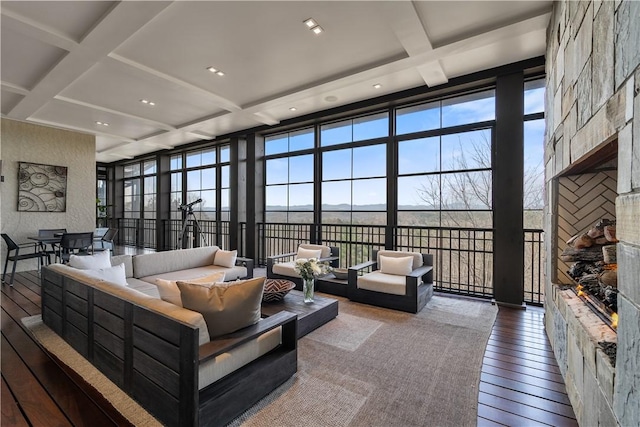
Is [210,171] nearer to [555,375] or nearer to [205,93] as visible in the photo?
[205,93]

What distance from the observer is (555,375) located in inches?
89.7

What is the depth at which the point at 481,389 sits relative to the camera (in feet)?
6.93

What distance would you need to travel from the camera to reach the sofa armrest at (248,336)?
1632 millimetres

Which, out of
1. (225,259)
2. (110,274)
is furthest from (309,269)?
(110,274)

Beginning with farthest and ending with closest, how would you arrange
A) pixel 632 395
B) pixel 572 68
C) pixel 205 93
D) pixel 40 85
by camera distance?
1. pixel 205 93
2. pixel 40 85
3. pixel 572 68
4. pixel 632 395

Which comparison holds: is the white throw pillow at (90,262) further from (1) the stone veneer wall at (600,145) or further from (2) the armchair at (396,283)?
(1) the stone veneer wall at (600,145)

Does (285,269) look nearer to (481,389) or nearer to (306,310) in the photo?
(306,310)

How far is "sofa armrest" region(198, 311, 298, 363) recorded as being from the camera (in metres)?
1.63

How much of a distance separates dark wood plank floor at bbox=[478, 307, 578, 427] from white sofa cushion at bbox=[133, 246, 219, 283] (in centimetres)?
396

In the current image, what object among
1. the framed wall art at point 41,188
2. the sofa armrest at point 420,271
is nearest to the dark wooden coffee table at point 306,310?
the sofa armrest at point 420,271

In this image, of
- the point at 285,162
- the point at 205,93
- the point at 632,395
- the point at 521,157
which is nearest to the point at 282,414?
the point at 632,395

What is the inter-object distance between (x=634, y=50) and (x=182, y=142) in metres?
8.75

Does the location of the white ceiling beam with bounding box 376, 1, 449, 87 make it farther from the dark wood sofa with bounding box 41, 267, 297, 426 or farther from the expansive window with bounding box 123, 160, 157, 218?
the expansive window with bounding box 123, 160, 157, 218

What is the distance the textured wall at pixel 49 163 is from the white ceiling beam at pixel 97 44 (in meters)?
1.87
